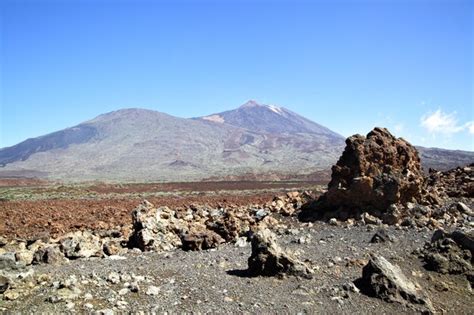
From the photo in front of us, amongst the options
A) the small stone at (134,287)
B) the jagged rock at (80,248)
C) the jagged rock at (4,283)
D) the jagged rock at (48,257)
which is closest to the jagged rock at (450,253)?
the small stone at (134,287)

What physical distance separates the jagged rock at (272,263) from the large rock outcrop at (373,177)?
23.4 ft

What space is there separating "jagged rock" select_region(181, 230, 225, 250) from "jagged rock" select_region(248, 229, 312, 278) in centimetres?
321

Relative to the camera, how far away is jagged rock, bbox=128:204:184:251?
13.2m

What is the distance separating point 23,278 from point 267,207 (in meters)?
11.5

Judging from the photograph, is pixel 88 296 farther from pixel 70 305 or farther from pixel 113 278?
pixel 113 278

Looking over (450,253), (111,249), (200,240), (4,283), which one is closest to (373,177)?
(450,253)

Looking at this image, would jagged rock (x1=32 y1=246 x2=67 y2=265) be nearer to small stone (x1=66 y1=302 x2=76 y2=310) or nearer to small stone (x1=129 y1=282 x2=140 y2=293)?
small stone (x1=129 y1=282 x2=140 y2=293)

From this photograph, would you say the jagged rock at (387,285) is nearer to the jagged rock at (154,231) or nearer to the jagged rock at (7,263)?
the jagged rock at (154,231)

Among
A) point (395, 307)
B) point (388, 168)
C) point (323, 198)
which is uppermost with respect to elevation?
point (388, 168)

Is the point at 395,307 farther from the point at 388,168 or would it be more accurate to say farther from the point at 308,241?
the point at 388,168

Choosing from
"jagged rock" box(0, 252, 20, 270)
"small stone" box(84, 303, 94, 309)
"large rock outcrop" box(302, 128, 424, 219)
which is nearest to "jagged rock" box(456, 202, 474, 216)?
"large rock outcrop" box(302, 128, 424, 219)

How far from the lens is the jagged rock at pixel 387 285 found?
8.58 m

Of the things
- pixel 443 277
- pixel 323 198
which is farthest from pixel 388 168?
pixel 443 277

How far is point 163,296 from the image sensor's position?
26.8 feet
